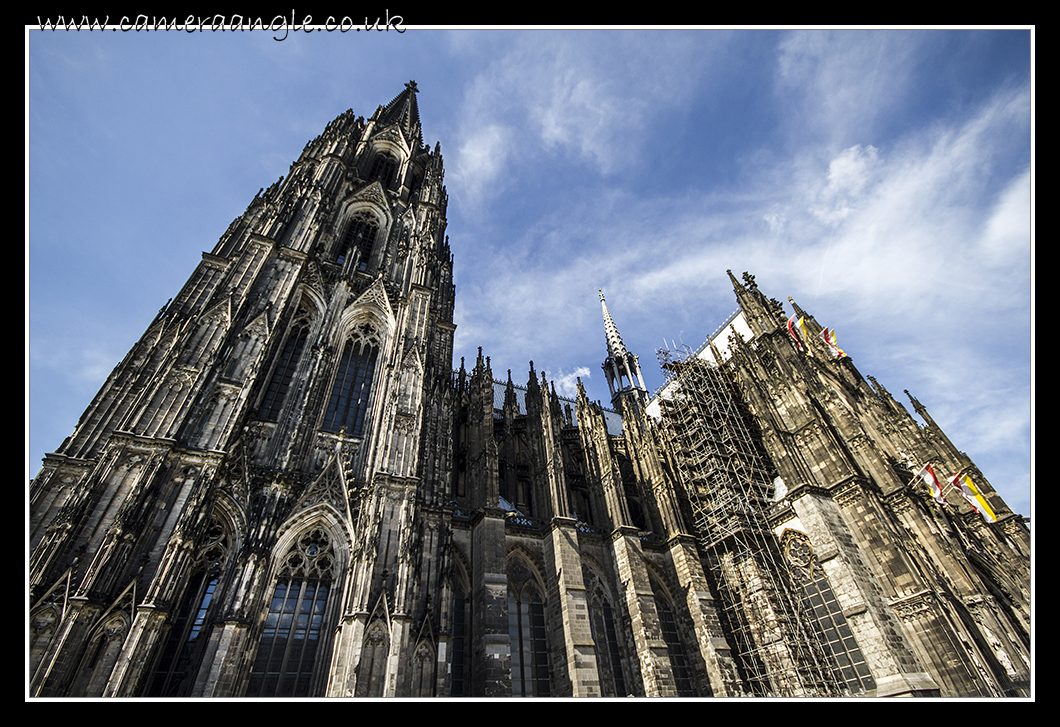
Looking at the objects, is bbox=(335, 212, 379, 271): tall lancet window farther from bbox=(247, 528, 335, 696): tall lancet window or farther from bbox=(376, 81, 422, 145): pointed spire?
bbox=(247, 528, 335, 696): tall lancet window

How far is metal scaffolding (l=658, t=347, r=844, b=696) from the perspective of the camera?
16.5 metres

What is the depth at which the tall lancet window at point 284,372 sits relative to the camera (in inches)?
661

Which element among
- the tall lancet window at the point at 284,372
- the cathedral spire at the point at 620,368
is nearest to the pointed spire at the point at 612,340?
the cathedral spire at the point at 620,368

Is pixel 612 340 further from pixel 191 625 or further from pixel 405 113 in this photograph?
pixel 191 625

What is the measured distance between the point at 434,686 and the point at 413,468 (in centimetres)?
594

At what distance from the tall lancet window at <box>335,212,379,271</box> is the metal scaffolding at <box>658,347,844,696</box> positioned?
17032mm

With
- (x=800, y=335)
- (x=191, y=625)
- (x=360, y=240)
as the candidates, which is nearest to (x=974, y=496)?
(x=800, y=335)

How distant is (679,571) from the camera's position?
19.1 m

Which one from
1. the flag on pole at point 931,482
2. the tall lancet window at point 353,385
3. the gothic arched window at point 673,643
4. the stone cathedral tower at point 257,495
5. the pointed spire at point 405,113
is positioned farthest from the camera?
the pointed spire at point 405,113

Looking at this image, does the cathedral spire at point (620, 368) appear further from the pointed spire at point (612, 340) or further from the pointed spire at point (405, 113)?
the pointed spire at point (405, 113)

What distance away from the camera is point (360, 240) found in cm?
2492

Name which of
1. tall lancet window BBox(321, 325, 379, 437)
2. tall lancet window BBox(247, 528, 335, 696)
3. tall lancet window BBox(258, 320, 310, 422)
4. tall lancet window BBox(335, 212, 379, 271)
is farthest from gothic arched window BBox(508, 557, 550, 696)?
tall lancet window BBox(335, 212, 379, 271)

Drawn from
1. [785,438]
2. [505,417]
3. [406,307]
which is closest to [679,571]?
[785,438]

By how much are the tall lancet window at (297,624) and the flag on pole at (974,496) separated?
22.2 meters
